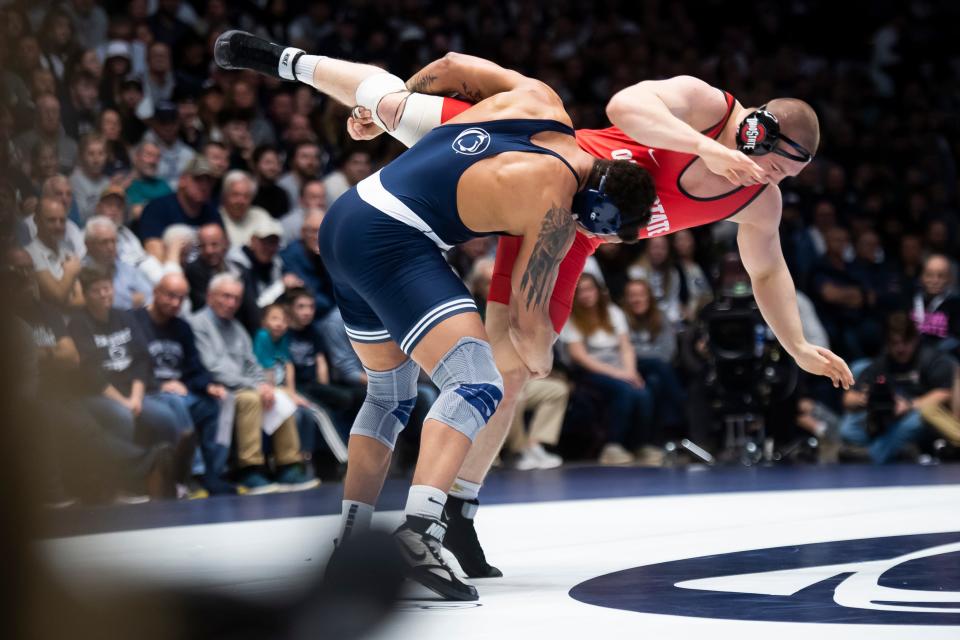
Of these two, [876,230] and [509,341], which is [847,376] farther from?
[876,230]

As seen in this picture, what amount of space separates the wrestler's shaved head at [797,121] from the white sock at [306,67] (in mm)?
1222

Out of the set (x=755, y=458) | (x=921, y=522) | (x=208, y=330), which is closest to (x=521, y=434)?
(x=755, y=458)

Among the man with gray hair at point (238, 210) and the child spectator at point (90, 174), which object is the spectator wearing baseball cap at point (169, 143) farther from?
the child spectator at point (90, 174)

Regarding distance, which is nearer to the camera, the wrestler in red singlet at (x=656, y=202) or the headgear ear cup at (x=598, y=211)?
the headgear ear cup at (x=598, y=211)

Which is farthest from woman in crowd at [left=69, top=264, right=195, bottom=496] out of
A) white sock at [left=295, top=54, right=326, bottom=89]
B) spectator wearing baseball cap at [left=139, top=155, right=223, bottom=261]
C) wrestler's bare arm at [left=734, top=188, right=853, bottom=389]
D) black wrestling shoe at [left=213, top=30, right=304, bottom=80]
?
wrestler's bare arm at [left=734, top=188, right=853, bottom=389]

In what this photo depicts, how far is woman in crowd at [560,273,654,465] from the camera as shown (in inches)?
299

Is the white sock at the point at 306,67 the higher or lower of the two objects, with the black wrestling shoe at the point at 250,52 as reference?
lower

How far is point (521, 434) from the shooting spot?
7.29m

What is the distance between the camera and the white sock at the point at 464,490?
3154 millimetres

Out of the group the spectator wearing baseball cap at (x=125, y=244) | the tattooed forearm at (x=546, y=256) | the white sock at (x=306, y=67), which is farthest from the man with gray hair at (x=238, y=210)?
the tattooed forearm at (x=546, y=256)

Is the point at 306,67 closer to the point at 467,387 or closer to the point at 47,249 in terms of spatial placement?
the point at 467,387

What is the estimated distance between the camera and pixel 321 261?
6242 mm

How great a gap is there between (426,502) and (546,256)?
614 millimetres

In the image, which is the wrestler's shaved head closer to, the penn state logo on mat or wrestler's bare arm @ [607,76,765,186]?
wrestler's bare arm @ [607,76,765,186]
